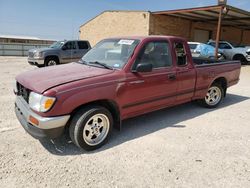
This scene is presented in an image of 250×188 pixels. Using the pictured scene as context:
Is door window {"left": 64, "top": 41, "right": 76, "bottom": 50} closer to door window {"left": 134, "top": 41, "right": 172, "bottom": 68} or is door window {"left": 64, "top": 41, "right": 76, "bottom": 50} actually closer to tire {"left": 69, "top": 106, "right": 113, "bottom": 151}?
door window {"left": 134, "top": 41, "right": 172, "bottom": 68}

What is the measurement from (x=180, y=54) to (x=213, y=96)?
1865 millimetres

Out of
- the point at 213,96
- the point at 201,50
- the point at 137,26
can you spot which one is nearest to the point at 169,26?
the point at 137,26

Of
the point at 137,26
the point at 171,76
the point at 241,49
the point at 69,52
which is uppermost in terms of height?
the point at 137,26

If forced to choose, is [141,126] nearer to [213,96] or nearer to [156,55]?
[156,55]

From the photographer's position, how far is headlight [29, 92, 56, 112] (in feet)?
10.5

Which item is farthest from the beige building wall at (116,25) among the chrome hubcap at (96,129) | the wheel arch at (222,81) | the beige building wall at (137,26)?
the chrome hubcap at (96,129)

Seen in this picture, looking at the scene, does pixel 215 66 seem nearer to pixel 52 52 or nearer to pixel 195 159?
pixel 195 159

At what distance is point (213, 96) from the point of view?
20.2ft

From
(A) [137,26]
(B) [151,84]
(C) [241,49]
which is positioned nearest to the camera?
(B) [151,84]

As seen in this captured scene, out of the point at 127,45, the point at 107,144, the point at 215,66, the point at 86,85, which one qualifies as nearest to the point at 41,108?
the point at 86,85

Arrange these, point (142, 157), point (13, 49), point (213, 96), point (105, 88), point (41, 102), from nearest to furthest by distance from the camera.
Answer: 1. point (41, 102)
2. point (142, 157)
3. point (105, 88)
4. point (213, 96)
5. point (13, 49)

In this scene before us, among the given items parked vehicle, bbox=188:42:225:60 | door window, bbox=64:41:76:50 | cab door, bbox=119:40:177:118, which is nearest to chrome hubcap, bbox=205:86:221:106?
A: cab door, bbox=119:40:177:118

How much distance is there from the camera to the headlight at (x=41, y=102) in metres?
3.21

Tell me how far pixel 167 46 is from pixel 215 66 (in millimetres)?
1794
